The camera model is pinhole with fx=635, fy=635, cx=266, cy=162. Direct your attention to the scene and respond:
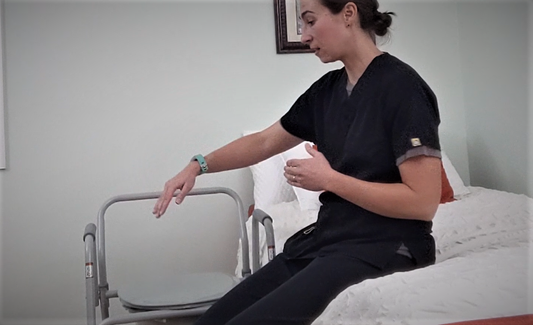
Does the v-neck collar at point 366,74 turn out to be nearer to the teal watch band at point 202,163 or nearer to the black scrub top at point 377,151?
the black scrub top at point 377,151

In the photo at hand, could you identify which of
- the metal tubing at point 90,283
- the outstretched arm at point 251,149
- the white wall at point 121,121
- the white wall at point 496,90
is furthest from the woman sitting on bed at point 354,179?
the white wall at point 496,90

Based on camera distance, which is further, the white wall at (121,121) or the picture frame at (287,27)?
the picture frame at (287,27)

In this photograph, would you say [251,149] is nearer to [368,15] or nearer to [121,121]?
[368,15]

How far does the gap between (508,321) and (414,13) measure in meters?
2.19

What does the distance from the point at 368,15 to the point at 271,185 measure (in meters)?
1.28

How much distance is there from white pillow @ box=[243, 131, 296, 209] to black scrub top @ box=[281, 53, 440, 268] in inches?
45.4

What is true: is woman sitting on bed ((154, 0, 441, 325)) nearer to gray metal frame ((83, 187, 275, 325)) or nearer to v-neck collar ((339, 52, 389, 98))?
v-neck collar ((339, 52, 389, 98))

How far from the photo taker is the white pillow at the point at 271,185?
8.52 feet

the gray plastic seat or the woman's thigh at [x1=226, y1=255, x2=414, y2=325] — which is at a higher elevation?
the woman's thigh at [x1=226, y1=255, x2=414, y2=325]

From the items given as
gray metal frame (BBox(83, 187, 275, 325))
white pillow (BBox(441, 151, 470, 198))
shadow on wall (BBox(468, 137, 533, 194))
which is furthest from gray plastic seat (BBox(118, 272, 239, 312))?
shadow on wall (BBox(468, 137, 533, 194))

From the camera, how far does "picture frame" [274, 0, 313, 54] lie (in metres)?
2.81

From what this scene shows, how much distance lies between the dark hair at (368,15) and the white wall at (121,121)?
139 cm

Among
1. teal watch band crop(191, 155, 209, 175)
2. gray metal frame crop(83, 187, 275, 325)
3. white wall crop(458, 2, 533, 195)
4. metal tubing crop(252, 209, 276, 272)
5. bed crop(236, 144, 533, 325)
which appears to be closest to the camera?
bed crop(236, 144, 533, 325)

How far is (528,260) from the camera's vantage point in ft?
4.48
